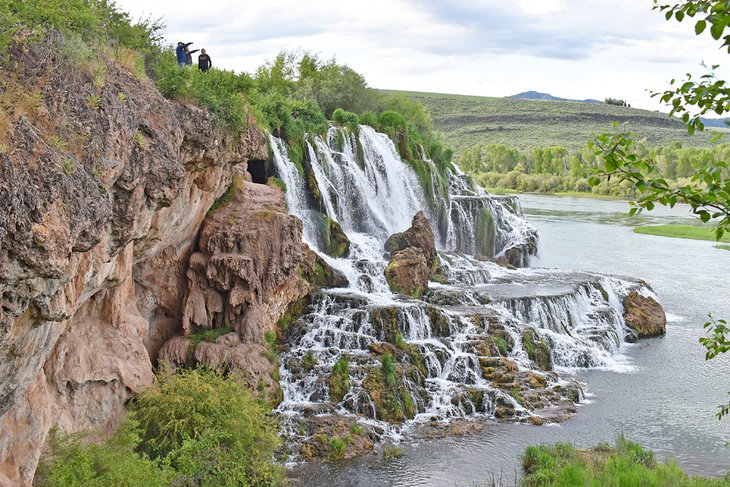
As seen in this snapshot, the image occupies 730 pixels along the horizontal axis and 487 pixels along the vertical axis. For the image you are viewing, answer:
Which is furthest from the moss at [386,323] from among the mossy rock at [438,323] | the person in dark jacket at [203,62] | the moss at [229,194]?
the person in dark jacket at [203,62]

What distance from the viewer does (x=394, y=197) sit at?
34.8 meters

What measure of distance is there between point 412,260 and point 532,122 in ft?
470

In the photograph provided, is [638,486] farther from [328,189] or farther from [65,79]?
[328,189]

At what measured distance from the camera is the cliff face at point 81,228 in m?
8.79

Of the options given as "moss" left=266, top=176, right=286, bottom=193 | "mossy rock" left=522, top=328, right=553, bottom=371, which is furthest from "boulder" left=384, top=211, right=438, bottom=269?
"mossy rock" left=522, top=328, right=553, bottom=371

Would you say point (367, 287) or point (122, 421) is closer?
point (122, 421)

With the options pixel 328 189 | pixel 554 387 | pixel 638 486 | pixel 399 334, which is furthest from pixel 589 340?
pixel 638 486

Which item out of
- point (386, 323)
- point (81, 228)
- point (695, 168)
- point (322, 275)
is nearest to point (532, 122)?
point (322, 275)

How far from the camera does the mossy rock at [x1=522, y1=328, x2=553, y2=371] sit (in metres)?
23.7

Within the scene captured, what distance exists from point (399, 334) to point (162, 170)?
10706 mm

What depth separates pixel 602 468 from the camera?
15.3 m

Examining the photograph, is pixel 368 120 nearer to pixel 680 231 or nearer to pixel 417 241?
pixel 417 241

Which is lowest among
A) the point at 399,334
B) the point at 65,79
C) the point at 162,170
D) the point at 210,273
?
the point at 399,334

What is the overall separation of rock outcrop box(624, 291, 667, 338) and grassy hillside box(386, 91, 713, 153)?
106m
